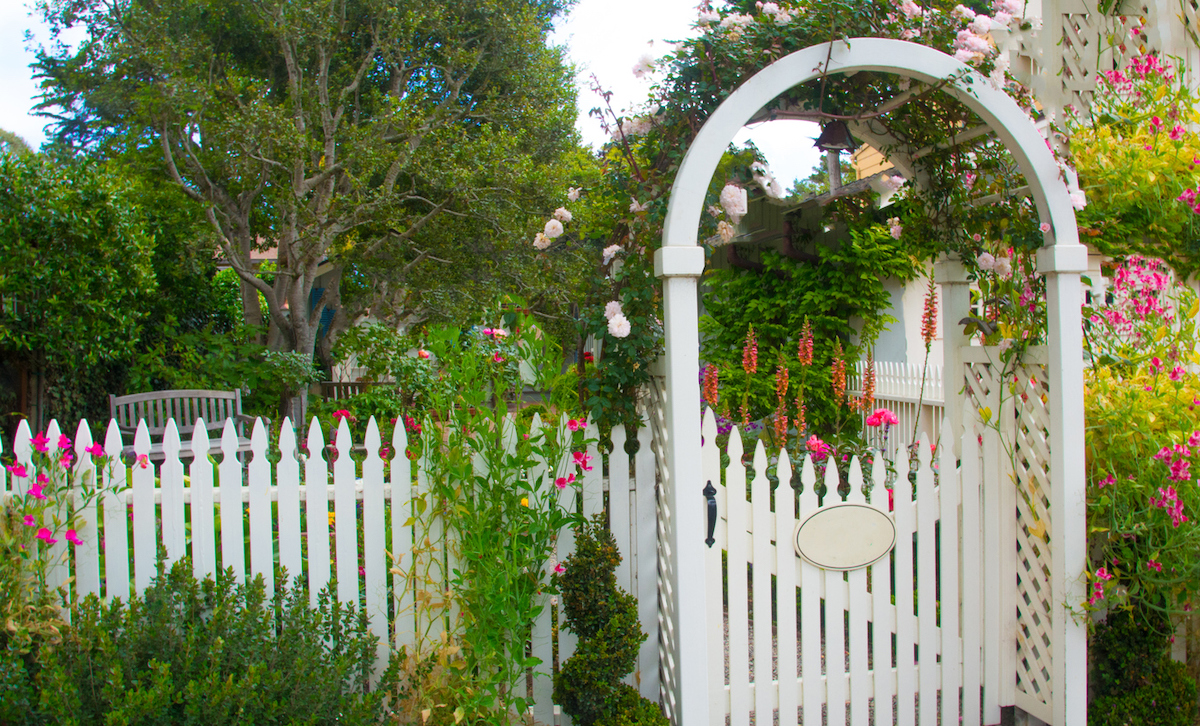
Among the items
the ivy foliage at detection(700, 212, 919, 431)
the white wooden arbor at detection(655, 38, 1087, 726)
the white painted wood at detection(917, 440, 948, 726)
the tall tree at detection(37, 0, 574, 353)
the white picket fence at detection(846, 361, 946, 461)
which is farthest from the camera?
the tall tree at detection(37, 0, 574, 353)

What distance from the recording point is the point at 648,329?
104 inches

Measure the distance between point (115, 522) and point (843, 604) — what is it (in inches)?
101

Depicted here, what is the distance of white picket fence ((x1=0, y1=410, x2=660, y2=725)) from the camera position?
245 cm

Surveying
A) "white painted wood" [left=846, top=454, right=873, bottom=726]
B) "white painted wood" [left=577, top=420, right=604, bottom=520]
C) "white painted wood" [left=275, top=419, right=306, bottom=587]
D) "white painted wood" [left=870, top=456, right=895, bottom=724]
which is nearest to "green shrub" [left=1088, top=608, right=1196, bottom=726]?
"white painted wood" [left=870, top=456, right=895, bottom=724]

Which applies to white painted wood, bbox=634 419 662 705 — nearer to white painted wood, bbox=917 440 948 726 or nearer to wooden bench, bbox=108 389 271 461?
white painted wood, bbox=917 440 948 726

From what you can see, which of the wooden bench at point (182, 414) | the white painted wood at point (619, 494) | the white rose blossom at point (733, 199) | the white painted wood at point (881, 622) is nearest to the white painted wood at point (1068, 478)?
the white painted wood at point (881, 622)

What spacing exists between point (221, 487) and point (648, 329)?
1.54m

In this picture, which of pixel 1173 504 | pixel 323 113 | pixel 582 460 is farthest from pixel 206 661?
pixel 323 113

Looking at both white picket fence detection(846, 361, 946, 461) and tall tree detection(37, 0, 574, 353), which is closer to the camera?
white picket fence detection(846, 361, 946, 461)

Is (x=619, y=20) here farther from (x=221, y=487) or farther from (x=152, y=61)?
(x=221, y=487)

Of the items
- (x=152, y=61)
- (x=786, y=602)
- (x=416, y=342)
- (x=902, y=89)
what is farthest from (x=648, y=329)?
(x=152, y=61)

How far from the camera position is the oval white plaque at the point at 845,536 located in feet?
8.87

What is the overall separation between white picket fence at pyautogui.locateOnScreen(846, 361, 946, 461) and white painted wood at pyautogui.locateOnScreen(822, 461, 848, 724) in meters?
3.84

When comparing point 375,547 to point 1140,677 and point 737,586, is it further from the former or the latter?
point 1140,677
